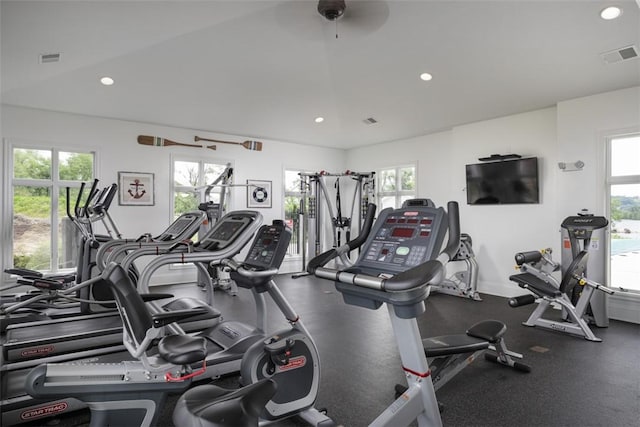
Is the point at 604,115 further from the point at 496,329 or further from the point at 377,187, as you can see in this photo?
the point at 377,187

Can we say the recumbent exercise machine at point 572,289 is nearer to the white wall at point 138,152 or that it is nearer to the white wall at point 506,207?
the white wall at point 506,207

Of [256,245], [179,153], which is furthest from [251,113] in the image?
[256,245]

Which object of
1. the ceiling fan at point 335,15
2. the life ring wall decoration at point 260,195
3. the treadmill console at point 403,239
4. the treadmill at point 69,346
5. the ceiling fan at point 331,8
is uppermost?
the ceiling fan at point 335,15

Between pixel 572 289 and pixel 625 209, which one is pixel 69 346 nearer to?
pixel 572 289

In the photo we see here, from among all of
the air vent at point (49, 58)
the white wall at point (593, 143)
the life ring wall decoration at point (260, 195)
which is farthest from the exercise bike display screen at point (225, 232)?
the life ring wall decoration at point (260, 195)

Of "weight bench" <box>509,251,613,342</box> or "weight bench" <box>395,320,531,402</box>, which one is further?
"weight bench" <box>509,251,613,342</box>

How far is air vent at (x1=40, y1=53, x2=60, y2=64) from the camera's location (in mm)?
4371

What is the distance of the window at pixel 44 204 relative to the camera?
5672 millimetres

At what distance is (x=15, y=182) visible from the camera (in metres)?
5.60

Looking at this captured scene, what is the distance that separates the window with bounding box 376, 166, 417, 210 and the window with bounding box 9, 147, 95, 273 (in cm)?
561

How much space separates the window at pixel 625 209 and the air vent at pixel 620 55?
42.4 inches

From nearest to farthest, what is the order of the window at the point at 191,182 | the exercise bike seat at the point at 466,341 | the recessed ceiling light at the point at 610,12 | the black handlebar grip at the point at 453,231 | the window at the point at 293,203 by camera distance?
the black handlebar grip at the point at 453,231 → the exercise bike seat at the point at 466,341 → the recessed ceiling light at the point at 610,12 → the window at the point at 191,182 → the window at the point at 293,203

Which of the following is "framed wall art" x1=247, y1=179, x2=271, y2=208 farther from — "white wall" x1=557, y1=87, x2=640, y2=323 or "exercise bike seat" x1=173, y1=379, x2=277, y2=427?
"exercise bike seat" x1=173, y1=379, x2=277, y2=427

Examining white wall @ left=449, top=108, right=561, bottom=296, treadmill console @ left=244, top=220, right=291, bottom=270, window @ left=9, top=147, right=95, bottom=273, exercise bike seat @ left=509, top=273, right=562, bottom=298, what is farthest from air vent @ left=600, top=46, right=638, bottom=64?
window @ left=9, top=147, right=95, bottom=273
